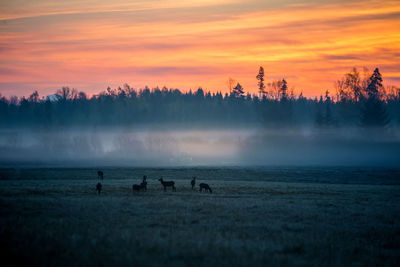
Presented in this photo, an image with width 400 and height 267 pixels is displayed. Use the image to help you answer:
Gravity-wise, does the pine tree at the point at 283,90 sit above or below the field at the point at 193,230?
above

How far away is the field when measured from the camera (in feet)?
40.2

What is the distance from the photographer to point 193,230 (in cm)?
1670

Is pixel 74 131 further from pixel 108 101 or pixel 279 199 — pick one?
pixel 279 199

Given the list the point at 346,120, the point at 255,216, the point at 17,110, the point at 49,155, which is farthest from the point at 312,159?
the point at 17,110

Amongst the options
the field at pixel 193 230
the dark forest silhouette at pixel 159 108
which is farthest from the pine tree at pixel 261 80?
the field at pixel 193 230

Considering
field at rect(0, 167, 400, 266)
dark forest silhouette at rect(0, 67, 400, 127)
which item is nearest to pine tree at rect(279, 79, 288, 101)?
dark forest silhouette at rect(0, 67, 400, 127)

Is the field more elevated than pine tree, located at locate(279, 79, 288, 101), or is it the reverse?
pine tree, located at locate(279, 79, 288, 101)

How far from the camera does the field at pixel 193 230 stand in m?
12.2

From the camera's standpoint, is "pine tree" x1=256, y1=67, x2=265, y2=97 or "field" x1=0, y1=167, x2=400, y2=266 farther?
"pine tree" x1=256, y1=67, x2=265, y2=97

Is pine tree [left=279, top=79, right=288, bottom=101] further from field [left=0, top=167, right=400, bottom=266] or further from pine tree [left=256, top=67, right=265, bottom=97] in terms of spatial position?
field [left=0, top=167, right=400, bottom=266]

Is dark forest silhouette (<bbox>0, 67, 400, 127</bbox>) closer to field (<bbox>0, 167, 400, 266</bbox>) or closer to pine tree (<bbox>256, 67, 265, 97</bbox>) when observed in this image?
pine tree (<bbox>256, 67, 265, 97</bbox>)

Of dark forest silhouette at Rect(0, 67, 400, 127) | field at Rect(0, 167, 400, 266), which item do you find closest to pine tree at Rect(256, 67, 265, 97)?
dark forest silhouette at Rect(0, 67, 400, 127)

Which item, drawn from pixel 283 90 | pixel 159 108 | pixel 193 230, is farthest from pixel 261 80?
pixel 193 230

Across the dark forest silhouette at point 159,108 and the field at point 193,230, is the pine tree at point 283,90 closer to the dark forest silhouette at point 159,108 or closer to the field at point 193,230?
the dark forest silhouette at point 159,108
